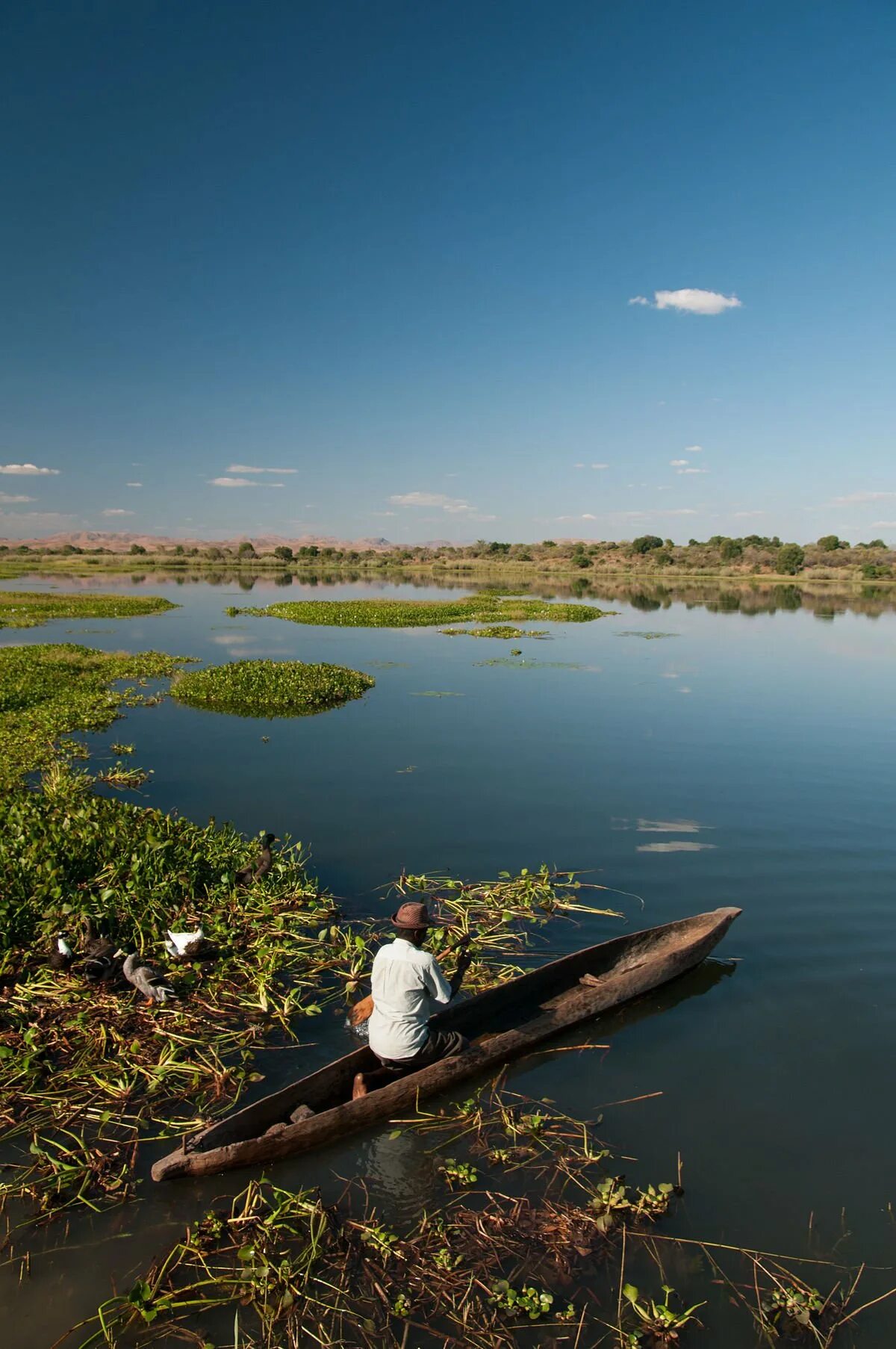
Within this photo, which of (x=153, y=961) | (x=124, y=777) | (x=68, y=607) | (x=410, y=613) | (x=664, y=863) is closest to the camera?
(x=153, y=961)

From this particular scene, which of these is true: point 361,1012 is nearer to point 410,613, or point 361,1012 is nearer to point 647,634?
point 647,634

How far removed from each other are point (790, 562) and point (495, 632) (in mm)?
93219

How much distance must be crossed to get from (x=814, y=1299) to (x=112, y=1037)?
577 cm

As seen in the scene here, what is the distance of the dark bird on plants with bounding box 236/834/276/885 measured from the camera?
9.70 metres

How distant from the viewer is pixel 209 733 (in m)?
18.6

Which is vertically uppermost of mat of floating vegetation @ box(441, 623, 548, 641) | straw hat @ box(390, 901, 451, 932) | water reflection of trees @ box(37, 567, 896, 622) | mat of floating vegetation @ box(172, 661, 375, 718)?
water reflection of trees @ box(37, 567, 896, 622)

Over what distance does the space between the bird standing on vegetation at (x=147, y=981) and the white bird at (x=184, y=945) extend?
38 cm

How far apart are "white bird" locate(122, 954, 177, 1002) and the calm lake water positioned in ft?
4.55

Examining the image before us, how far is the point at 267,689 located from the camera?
75.8 ft


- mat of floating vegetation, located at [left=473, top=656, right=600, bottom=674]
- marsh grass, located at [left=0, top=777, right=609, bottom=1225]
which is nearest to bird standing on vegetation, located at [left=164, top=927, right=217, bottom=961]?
marsh grass, located at [left=0, top=777, right=609, bottom=1225]

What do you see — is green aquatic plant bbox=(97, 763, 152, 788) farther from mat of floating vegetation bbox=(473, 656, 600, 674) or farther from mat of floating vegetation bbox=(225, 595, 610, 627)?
mat of floating vegetation bbox=(225, 595, 610, 627)

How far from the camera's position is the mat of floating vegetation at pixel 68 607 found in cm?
4134

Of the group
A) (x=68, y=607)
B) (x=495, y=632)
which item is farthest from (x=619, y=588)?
(x=68, y=607)

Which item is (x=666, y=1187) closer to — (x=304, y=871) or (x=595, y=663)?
(x=304, y=871)
